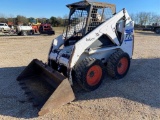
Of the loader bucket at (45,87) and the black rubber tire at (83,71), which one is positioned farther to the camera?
the black rubber tire at (83,71)

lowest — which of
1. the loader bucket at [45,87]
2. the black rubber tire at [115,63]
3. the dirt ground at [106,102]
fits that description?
the dirt ground at [106,102]

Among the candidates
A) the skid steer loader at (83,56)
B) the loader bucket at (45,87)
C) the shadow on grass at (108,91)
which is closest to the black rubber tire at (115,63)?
the skid steer loader at (83,56)

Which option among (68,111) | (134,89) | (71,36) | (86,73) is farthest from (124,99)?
(71,36)

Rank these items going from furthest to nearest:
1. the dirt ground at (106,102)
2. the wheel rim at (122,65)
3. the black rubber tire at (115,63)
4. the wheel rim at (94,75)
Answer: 1. the wheel rim at (122,65)
2. the black rubber tire at (115,63)
3. the wheel rim at (94,75)
4. the dirt ground at (106,102)

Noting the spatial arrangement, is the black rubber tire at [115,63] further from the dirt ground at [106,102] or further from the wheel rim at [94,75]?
the wheel rim at [94,75]

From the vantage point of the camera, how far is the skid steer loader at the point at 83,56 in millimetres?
4066

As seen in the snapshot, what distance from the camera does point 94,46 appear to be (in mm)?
4746

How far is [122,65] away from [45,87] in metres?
2.22

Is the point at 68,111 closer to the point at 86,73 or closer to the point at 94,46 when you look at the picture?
the point at 86,73

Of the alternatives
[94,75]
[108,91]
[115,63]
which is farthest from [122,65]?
[94,75]

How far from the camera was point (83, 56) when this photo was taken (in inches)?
178

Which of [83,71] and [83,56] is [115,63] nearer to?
[83,56]

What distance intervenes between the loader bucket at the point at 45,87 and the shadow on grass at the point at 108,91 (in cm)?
18

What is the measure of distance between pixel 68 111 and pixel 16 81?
7.09 feet
